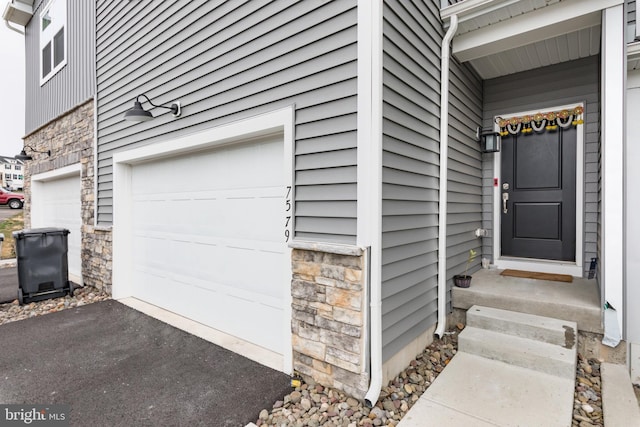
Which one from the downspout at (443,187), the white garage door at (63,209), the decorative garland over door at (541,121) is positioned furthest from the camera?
the white garage door at (63,209)

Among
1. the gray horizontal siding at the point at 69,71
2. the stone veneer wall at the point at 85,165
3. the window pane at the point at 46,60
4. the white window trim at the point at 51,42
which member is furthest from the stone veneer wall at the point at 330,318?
the window pane at the point at 46,60

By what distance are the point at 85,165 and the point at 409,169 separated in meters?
5.03

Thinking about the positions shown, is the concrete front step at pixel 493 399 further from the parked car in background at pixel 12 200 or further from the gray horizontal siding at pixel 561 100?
the parked car in background at pixel 12 200

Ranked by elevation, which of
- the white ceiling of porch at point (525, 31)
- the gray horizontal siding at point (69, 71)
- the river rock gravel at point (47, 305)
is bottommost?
the river rock gravel at point (47, 305)

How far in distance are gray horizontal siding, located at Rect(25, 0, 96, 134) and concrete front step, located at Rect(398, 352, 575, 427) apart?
5746mm

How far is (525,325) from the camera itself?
256 centimetres

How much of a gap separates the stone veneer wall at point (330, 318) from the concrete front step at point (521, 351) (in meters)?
1.04

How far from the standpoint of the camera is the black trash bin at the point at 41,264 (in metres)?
4.27

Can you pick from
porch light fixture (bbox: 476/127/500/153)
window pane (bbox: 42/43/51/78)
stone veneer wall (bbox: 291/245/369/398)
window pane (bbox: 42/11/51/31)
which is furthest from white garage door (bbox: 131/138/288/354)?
window pane (bbox: 42/11/51/31)

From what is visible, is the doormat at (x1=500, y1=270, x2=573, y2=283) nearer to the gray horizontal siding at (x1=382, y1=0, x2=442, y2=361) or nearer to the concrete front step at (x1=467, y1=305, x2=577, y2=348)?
the concrete front step at (x1=467, y1=305, x2=577, y2=348)

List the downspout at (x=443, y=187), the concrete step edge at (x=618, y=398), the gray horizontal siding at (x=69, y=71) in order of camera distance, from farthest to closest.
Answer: the gray horizontal siding at (x=69, y=71) → the downspout at (x=443, y=187) → the concrete step edge at (x=618, y=398)

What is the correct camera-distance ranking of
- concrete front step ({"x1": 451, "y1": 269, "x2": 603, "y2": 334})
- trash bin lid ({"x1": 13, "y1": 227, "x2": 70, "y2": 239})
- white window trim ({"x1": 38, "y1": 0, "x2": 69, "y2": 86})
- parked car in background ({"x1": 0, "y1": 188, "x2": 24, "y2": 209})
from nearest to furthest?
concrete front step ({"x1": 451, "y1": 269, "x2": 603, "y2": 334})
trash bin lid ({"x1": 13, "y1": 227, "x2": 70, "y2": 239})
white window trim ({"x1": 38, "y1": 0, "x2": 69, "y2": 86})
parked car in background ({"x1": 0, "y1": 188, "x2": 24, "y2": 209})

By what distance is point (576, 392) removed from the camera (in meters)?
2.17

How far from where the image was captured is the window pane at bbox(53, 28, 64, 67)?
5.86 m
